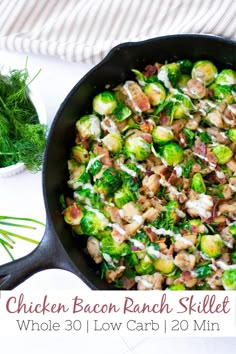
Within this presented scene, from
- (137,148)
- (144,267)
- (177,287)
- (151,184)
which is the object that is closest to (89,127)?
(137,148)

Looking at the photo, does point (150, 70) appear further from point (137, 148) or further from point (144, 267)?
point (144, 267)

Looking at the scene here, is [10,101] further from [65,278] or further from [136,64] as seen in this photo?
[65,278]

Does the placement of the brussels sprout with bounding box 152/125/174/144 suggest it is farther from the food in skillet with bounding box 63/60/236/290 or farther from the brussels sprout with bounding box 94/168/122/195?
the brussels sprout with bounding box 94/168/122/195

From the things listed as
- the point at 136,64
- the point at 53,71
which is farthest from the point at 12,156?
the point at 136,64

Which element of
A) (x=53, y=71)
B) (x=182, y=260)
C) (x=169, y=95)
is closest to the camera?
(x=182, y=260)

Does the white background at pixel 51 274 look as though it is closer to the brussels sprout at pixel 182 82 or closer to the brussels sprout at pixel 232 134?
the brussels sprout at pixel 182 82
